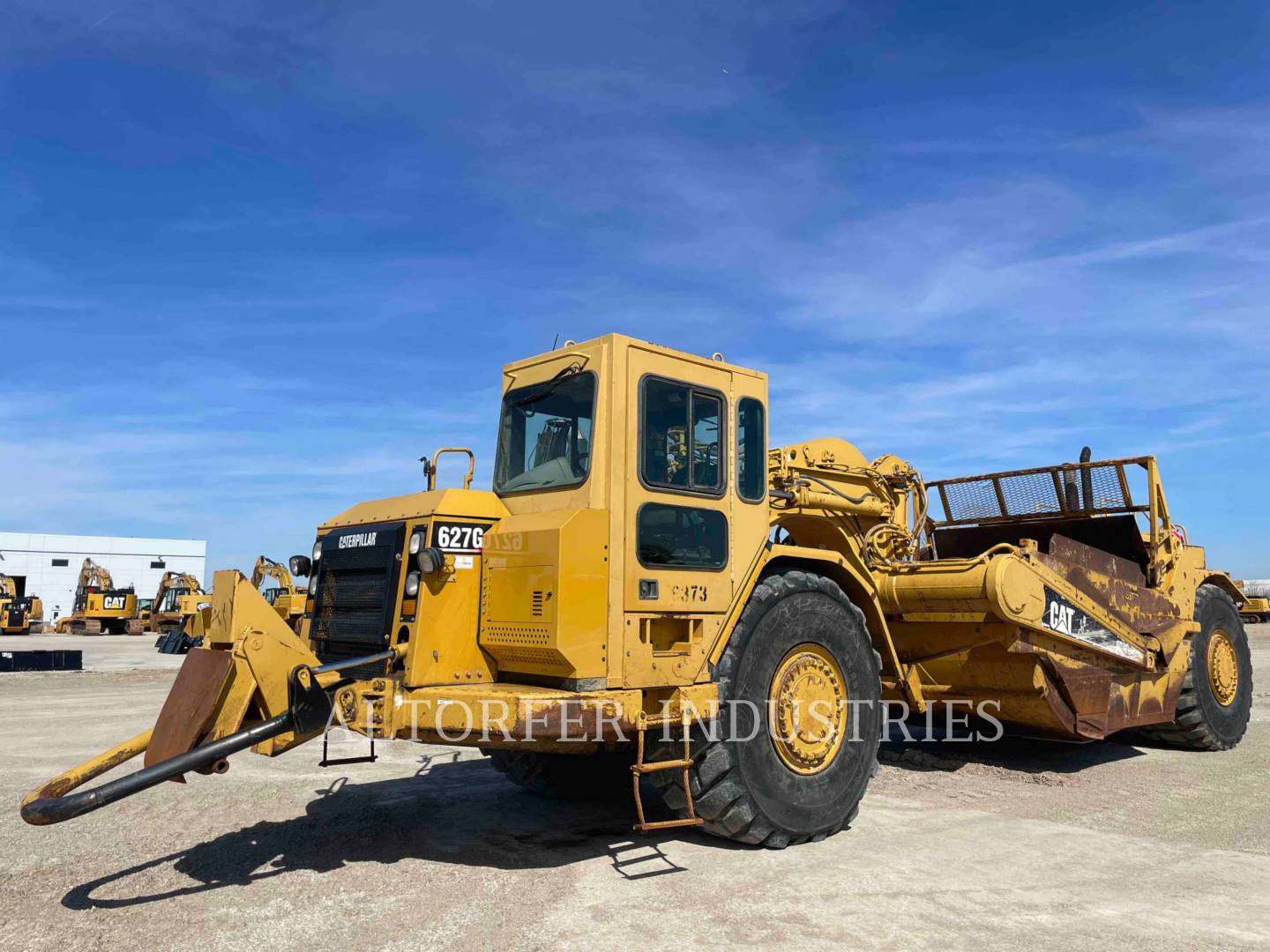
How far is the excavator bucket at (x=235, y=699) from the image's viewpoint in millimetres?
5023

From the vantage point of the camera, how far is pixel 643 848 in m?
6.16

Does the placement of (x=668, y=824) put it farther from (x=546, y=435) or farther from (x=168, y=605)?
(x=168, y=605)

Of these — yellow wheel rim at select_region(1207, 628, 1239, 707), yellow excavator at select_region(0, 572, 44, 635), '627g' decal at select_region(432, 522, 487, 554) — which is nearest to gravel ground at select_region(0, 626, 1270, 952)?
yellow wheel rim at select_region(1207, 628, 1239, 707)

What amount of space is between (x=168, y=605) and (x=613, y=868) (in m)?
38.2

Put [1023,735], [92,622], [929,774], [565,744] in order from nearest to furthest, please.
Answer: [565,744]
[929,774]
[1023,735]
[92,622]

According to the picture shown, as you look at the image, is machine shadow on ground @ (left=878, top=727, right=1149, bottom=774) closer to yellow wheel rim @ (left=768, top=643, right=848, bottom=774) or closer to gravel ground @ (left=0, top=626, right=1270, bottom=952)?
gravel ground @ (left=0, top=626, right=1270, bottom=952)

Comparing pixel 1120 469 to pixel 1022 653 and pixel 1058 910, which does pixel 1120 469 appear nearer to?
pixel 1022 653

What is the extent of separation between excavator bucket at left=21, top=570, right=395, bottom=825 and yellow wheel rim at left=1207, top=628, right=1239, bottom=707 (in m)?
8.87

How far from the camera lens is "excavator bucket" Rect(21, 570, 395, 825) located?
502 cm

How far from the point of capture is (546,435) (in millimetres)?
6539

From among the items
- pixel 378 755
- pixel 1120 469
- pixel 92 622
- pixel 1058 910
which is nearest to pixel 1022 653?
pixel 1120 469

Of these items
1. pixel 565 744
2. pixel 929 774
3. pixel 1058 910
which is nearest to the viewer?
pixel 1058 910

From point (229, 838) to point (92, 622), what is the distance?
39.5 meters

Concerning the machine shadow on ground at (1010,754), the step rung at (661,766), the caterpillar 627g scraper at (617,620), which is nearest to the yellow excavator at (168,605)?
A: the machine shadow on ground at (1010,754)
